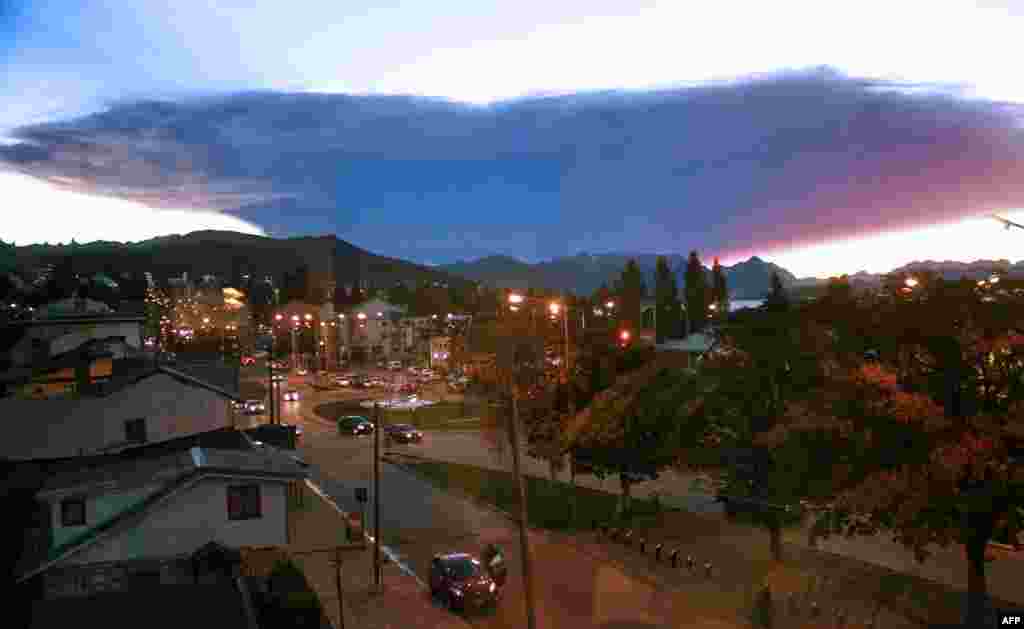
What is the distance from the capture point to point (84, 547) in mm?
17875

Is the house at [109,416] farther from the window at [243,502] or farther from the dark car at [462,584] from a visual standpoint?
the dark car at [462,584]

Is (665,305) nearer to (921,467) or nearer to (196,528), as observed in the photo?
(196,528)

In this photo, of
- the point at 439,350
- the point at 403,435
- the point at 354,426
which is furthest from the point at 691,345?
the point at 439,350

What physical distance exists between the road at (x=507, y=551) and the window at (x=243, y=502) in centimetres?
450

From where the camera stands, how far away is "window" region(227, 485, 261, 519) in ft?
63.7

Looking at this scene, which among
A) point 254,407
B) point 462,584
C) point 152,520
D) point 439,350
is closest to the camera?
point 462,584

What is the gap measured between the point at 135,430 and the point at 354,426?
16.3 meters

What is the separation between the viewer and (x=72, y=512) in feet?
62.3

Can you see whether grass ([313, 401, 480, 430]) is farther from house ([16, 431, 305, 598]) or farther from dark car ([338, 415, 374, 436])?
house ([16, 431, 305, 598])

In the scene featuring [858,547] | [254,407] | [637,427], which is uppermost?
[637,427]

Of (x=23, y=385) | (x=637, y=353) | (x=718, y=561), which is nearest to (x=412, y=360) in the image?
(x=23, y=385)

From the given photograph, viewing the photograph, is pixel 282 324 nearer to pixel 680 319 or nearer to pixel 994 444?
A: pixel 680 319

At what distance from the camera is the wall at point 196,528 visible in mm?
18328

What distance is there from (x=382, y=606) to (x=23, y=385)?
25.7 m
